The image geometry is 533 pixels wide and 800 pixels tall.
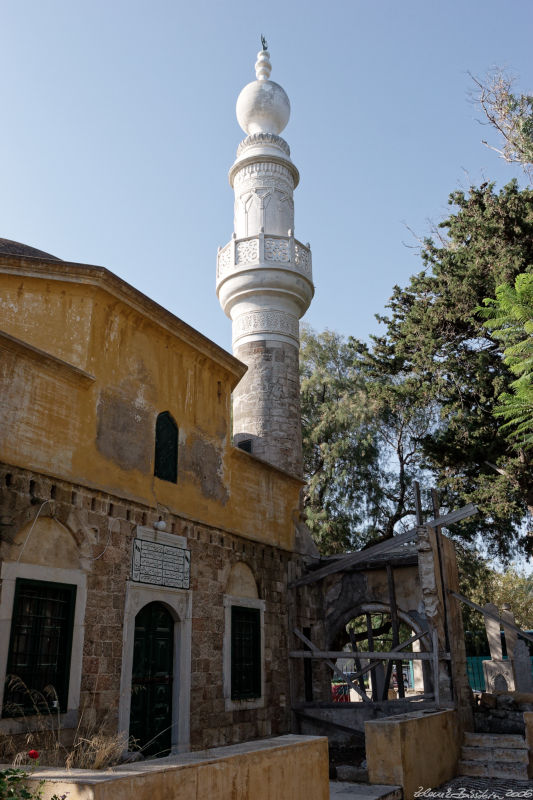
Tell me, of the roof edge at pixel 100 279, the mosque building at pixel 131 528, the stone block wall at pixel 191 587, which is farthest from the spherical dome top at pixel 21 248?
the stone block wall at pixel 191 587

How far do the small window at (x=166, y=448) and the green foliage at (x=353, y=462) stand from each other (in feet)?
34.5

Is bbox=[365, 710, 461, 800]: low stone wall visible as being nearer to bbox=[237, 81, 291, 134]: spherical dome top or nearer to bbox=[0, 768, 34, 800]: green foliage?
bbox=[0, 768, 34, 800]: green foliage

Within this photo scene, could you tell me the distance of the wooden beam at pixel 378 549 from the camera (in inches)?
451

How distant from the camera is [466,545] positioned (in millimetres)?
19906

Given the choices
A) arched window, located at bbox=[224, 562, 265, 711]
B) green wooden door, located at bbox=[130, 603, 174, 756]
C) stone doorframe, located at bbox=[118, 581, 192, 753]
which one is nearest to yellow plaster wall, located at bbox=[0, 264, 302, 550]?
arched window, located at bbox=[224, 562, 265, 711]

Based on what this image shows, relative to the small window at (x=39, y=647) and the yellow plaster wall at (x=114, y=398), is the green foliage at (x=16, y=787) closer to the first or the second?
the small window at (x=39, y=647)

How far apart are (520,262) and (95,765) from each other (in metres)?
13.6

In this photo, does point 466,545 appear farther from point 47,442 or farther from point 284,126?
point 47,442

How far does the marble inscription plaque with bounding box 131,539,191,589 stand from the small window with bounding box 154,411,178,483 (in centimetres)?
107

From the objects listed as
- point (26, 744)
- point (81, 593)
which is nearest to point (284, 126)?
point (81, 593)

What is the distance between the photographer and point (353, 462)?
73.1 ft

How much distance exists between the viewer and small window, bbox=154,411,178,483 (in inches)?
395

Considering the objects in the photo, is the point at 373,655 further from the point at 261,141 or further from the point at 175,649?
the point at 261,141

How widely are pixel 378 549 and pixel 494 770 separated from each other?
4153mm
